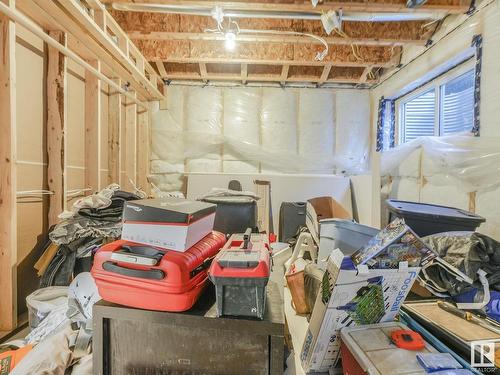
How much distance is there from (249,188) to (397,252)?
260 centimetres

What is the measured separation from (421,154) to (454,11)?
1.24 meters

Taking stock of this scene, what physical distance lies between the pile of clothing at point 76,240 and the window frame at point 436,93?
3242 mm

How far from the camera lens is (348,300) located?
3.74 feet

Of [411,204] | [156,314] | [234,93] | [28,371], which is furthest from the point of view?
[234,93]

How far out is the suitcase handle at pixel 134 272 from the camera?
85cm

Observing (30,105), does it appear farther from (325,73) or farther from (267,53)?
(325,73)

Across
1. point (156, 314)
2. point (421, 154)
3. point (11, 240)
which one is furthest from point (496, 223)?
point (11, 240)

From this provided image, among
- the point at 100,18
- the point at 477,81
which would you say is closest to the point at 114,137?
the point at 100,18

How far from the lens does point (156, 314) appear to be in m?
0.88

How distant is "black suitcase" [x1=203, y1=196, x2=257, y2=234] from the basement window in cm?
207

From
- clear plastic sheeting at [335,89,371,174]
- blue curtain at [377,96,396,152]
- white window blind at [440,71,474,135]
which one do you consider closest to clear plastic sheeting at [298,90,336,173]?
clear plastic sheeting at [335,89,371,174]

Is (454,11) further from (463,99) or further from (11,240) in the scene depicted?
(11,240)

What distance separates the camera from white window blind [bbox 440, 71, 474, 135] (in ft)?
7.82

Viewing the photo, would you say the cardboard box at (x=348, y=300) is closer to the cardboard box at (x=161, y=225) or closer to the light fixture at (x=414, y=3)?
the cardboard box at (x=161, y=225)
